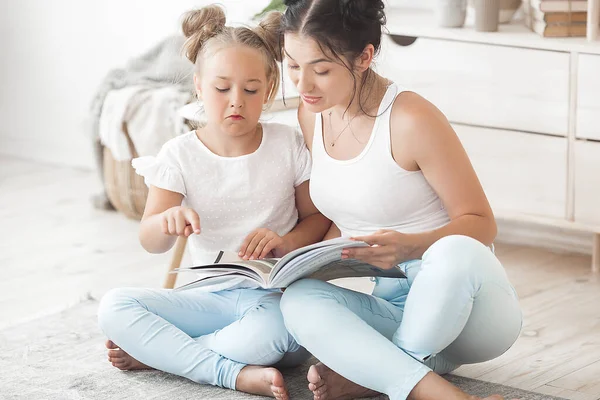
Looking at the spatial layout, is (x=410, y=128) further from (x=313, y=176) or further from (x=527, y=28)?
(x=527, y=28)

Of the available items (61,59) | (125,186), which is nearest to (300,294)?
(125,186)

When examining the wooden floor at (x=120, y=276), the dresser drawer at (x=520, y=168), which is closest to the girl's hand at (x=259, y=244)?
the wooden floor at (x=120, y=276)

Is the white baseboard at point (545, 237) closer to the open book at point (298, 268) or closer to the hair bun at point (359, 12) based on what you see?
the open book at point (298, 268)

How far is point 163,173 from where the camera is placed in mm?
1804

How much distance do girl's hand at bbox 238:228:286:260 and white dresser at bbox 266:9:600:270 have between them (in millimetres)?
931

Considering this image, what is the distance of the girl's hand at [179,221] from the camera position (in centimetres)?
167

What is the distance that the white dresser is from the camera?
247 centimetres

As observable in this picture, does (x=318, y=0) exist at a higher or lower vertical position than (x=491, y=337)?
higher

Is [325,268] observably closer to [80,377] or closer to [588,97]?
[80,377]

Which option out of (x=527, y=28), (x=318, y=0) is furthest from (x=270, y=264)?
(x=527, y=28)

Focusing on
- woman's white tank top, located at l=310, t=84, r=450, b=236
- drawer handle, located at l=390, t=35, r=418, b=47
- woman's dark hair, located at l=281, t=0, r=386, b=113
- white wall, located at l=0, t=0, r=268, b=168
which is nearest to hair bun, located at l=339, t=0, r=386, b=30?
woman's dark hair, located at l=281, t=0, r=386, b=113

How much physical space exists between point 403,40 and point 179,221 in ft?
3.99

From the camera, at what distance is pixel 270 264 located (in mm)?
1616

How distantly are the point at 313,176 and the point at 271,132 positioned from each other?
15cm
